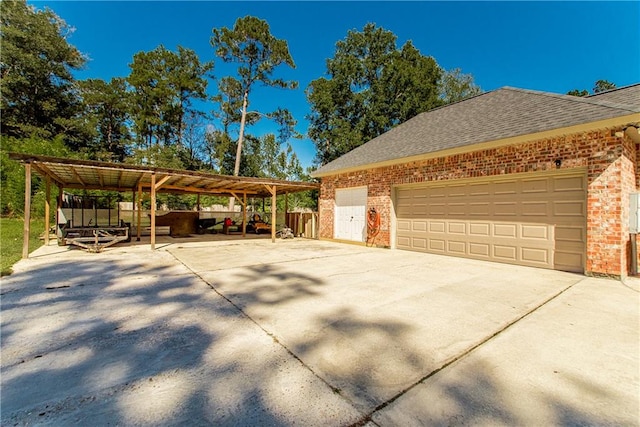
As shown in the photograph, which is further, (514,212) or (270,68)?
(270,68)

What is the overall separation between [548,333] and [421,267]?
3399 mm

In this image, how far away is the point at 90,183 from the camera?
11.6m

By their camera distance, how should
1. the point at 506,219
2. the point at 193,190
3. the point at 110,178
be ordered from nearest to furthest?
the point at 506,219
the point at 110,178
the point at 193,190

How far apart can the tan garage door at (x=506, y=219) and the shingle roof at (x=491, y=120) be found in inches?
43.0

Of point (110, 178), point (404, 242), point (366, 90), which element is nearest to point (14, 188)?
point (110, 178)

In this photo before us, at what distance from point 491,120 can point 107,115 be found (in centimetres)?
3310

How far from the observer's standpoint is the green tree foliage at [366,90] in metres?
23.3

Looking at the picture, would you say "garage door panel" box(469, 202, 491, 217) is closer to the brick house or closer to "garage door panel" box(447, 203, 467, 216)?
the brick house

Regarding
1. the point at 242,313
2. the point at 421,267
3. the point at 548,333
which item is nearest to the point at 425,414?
the point at 548,333

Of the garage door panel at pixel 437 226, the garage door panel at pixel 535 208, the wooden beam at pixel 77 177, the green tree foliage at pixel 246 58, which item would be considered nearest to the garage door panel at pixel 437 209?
the garage door panel at pixel 437 226

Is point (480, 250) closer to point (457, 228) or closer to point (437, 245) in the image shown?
point (457, 228)

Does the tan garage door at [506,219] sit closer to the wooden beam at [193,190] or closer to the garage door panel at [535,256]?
the garage door panel at [535,256]

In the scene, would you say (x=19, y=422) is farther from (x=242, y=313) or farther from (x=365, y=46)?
(x=365, y=46)

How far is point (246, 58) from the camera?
21.9 meters
